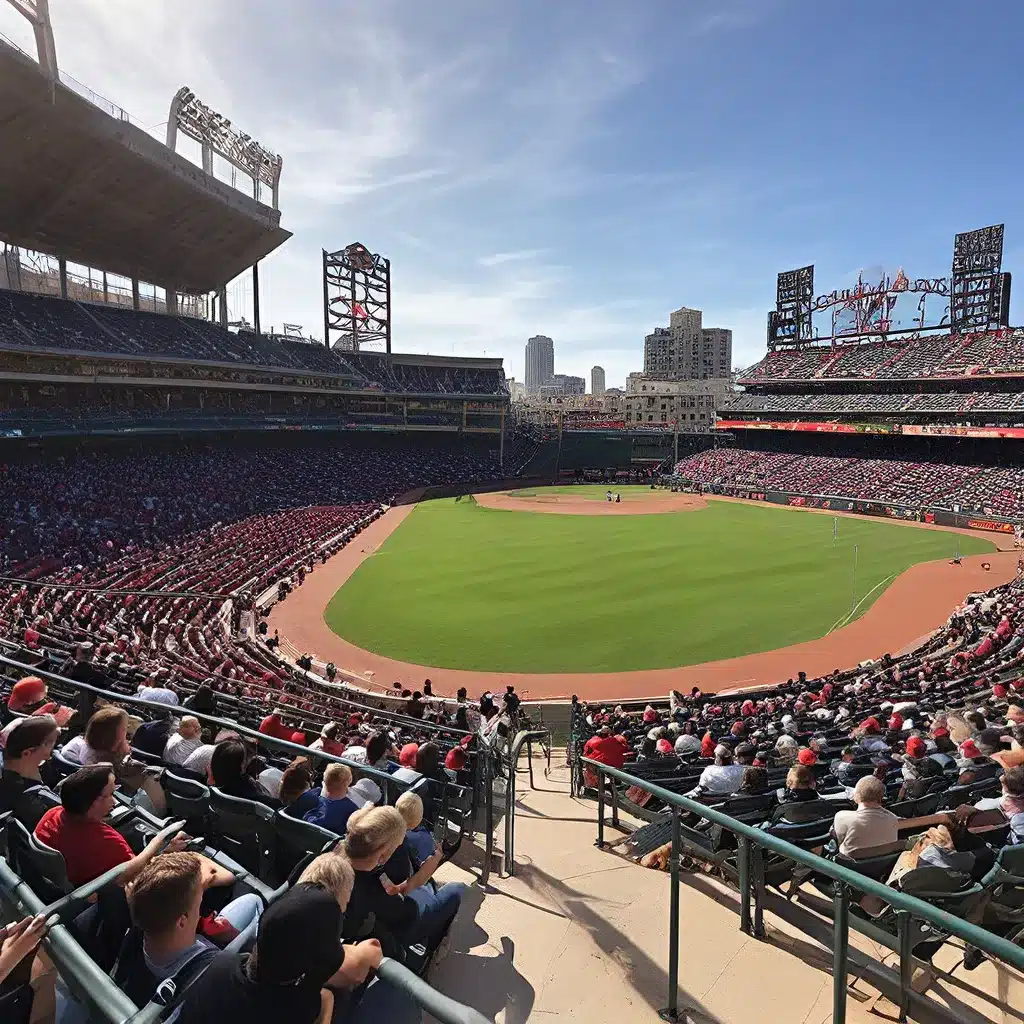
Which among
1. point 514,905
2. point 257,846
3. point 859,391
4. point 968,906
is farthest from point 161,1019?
point 859,391

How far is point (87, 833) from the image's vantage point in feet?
13.0

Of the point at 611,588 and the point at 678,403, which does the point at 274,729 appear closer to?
the point at 611,588

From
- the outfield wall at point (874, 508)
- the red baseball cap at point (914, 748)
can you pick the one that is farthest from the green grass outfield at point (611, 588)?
the red baseball cap at point (914, 748)

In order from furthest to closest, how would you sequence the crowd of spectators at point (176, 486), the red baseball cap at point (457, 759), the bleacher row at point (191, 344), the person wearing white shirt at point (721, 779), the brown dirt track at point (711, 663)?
the bleacher row at point (191, 344), the crowd of spectators at point (176, 486), the brown dirt track at point (711, 663), the red baseball cap at point (457, 759), the person wearing white shirt at point (721, 779)

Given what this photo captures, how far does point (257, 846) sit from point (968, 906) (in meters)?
4.93

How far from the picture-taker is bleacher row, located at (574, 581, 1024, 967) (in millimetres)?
4809

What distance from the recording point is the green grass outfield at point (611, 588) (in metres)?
24.3

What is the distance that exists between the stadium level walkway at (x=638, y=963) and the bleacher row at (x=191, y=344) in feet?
162

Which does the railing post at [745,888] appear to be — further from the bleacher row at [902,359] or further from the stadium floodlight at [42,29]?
the bleacher row at [902,359]

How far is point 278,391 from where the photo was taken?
71312 mm

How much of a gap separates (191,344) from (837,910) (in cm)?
6600

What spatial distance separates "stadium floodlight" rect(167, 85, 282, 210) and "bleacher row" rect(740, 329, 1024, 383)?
58419 millimetres

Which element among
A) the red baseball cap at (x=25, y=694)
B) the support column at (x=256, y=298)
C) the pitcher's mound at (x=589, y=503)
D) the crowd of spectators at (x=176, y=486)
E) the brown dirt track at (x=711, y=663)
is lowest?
the brown dirt track at (x=711, y=663)

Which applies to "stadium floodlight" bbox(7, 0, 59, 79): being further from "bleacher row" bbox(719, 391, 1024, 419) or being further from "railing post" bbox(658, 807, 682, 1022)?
"bleacher row" bbox(719, 391, 1024, 419)
